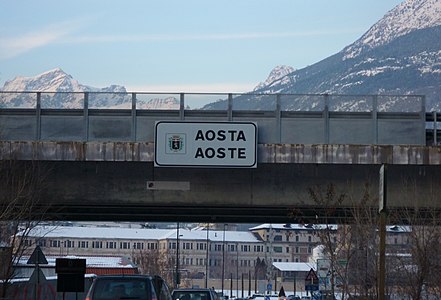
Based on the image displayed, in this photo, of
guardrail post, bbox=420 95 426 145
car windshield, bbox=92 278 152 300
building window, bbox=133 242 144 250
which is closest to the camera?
car windshield, bbox=92 278 152 300

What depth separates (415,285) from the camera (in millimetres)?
38094

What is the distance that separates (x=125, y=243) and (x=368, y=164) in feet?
446

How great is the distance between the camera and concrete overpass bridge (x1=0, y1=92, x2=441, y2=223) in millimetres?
37188

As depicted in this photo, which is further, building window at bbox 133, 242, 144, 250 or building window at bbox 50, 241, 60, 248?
building window at bbox 133, 242, 144, 250

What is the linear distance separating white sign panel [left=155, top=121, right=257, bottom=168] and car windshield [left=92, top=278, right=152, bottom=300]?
1158 centimetres

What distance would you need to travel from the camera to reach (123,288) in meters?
24.9

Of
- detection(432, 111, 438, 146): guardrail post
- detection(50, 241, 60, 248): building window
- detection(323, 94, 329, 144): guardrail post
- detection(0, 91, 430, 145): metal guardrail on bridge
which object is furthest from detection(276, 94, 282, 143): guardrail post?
detection(50, 241, 60, 248): building window

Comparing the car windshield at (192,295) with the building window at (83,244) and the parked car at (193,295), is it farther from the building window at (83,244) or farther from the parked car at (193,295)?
the building window at (83,244)

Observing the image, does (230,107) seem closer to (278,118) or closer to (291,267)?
(278,118)

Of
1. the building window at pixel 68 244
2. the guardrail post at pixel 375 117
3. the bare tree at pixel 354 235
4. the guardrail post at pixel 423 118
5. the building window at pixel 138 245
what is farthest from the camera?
the building window at pixel 138 245

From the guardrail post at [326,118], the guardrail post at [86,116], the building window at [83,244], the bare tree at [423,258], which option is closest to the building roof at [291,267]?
the building window at [83,244]

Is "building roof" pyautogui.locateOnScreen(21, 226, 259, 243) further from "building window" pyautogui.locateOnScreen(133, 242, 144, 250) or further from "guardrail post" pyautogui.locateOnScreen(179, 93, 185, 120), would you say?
"guardrail post" pyautogui.locateOnScreen(179, 93, 185, 120)

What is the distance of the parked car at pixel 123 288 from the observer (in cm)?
2477

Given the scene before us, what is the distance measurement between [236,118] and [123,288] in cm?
1437
